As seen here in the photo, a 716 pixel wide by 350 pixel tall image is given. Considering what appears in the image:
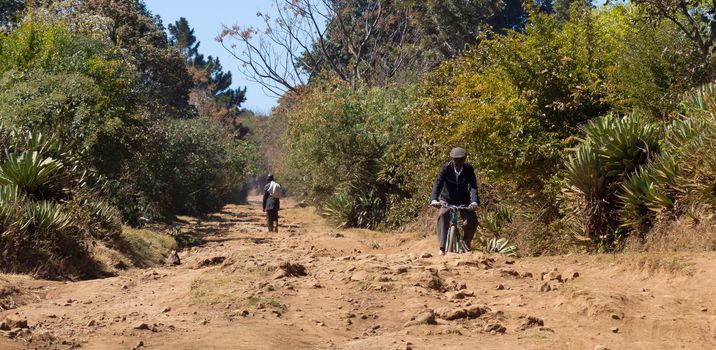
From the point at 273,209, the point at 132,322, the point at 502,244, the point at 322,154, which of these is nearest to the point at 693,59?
the point at 502,244

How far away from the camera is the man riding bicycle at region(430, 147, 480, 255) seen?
14.5 metres

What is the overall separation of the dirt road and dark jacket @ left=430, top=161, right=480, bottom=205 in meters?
0.96

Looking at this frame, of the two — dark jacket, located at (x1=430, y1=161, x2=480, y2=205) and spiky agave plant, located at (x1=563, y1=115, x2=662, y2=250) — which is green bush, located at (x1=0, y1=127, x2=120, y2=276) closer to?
dark jacket, located at (x1=430, y1=161, x2=480, y2=205)

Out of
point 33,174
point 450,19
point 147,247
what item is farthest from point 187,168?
point 33,174

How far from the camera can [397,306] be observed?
1074 cm

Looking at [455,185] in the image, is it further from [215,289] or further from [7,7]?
[7,7]

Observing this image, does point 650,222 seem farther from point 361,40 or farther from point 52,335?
point 361,40

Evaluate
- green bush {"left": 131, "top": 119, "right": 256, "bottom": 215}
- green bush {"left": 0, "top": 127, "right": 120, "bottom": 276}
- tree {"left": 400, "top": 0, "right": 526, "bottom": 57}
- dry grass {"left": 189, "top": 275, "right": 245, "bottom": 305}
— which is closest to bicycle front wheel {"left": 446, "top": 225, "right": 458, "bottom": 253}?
dry grass {"left": 189, "top": 275, "right": 245, "bottom": 305}

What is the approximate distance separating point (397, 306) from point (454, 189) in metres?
4.09

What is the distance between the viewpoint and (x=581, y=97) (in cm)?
1925

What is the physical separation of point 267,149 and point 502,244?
256 ft

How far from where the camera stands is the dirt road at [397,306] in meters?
9.23

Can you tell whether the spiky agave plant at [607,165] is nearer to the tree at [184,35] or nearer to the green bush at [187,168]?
the green bush at [187,168]

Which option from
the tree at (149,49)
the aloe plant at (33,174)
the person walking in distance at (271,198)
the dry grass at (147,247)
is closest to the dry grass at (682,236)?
the dry grass at (147,247)
